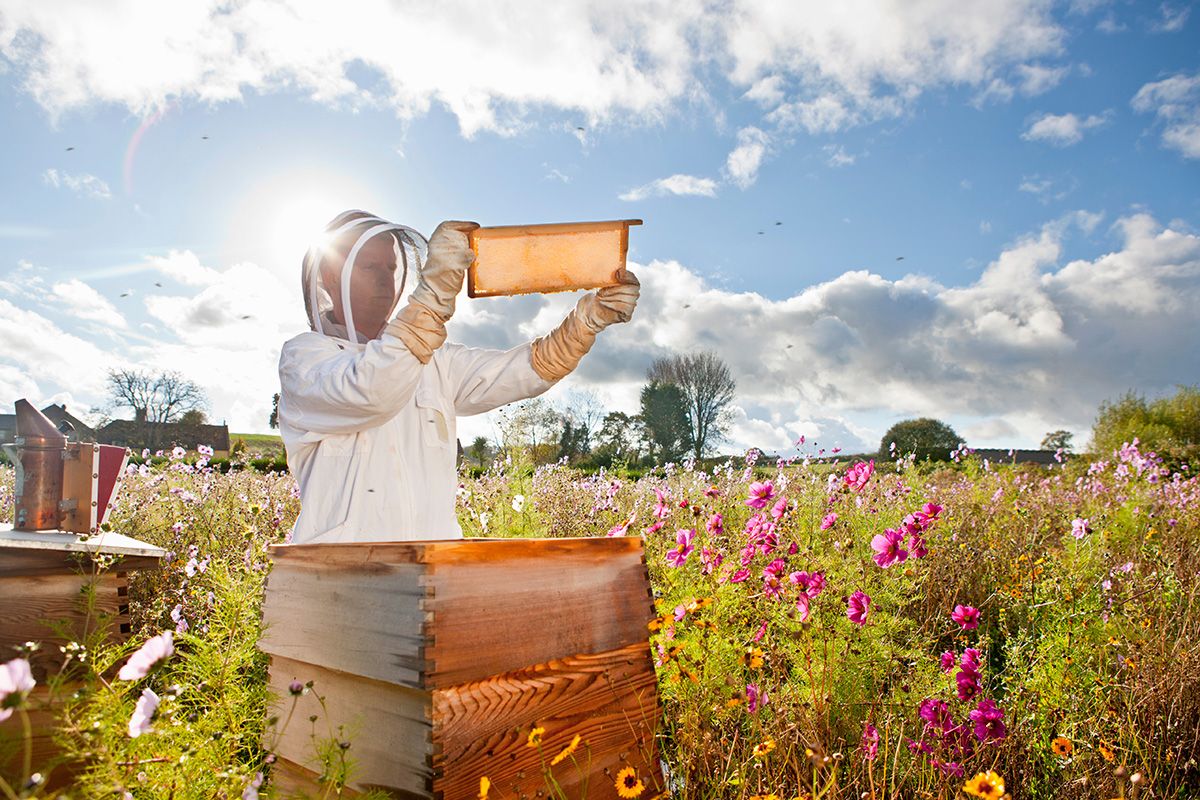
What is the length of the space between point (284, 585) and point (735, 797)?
164 cm

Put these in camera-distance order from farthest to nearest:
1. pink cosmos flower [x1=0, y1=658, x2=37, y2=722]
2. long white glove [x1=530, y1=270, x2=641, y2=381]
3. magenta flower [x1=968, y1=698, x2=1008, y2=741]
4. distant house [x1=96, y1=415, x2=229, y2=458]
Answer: distant house [x1=96, y1=415, x2=229, y2=458] → long white glove [x1=530, y1=270, x2=641, y2=381] → magenta flower [x1=968, y1=698, x2=1008, y2=741] → pink cosmos flower [x1=0, y1=658, x2=37, y2=722]

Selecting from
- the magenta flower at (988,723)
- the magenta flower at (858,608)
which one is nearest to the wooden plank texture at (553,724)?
the magenta flower at (858,608)

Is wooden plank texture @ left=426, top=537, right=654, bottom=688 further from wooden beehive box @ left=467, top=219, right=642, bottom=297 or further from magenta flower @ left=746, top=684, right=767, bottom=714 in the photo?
wooden beehive box @ left=467, top=219, right=642, bottom=297

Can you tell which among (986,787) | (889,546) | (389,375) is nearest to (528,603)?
(389,375)

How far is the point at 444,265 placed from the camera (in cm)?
241

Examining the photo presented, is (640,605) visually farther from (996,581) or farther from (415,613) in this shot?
(996,581)

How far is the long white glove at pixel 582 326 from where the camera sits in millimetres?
2729

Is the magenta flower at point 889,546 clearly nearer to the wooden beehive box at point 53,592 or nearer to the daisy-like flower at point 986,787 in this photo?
the daisy-like flower at point 986,787

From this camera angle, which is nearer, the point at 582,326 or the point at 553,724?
the point at 553,724

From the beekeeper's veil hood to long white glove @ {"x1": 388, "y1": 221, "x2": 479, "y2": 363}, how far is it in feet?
1.72

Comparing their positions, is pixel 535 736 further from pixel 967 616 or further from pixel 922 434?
pixel 922 434

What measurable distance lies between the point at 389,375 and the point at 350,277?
0.68 m

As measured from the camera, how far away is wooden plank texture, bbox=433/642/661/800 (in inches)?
66.1

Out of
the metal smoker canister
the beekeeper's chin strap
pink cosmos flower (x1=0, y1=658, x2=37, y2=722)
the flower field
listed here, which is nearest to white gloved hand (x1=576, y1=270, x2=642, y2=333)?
the beekeeper's chin strap
